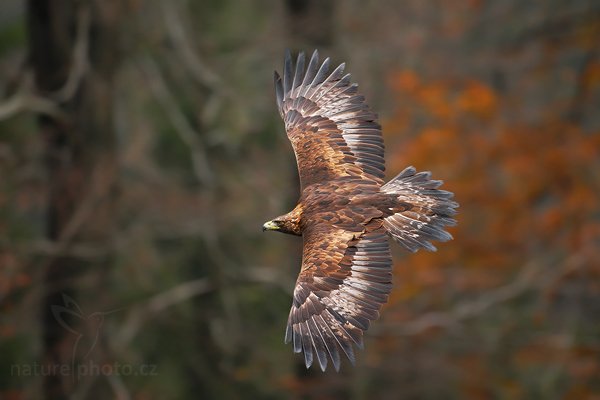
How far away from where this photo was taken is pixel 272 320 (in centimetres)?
1310

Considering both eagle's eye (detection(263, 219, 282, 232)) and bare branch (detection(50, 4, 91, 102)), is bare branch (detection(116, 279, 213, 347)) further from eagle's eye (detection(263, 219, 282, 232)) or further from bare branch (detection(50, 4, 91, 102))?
eagle's eye (detection(263, 219, 282, 232))

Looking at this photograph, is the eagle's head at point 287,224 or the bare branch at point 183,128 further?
the bare branch at point 183,128

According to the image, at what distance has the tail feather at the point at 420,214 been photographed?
750 cm

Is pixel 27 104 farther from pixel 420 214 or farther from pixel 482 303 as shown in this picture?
pixel 482 303

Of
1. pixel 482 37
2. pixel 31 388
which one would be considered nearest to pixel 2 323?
pixel 31 388

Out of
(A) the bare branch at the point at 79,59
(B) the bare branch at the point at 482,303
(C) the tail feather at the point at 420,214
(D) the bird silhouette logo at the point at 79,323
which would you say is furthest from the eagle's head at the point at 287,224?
(A) the bare branch at the point at 79,59

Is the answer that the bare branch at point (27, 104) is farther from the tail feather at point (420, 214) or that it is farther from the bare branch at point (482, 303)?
the tail feather at point (420, 214)

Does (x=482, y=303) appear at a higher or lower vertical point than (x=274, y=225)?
higher

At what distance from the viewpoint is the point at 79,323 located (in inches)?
456

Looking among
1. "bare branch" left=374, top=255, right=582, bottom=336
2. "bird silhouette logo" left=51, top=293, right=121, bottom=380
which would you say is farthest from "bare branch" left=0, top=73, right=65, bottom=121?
"bare branch" left=374, top=255, right=582, bottom=336

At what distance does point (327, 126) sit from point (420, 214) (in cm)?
108

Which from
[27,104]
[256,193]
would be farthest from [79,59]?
[256,193]

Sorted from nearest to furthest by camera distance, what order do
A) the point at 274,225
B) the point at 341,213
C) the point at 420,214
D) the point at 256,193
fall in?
the point at 341,213
the point at 420,214
the point at 274,225
the point at 256,193

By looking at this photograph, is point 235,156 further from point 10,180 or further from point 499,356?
point 499,356
